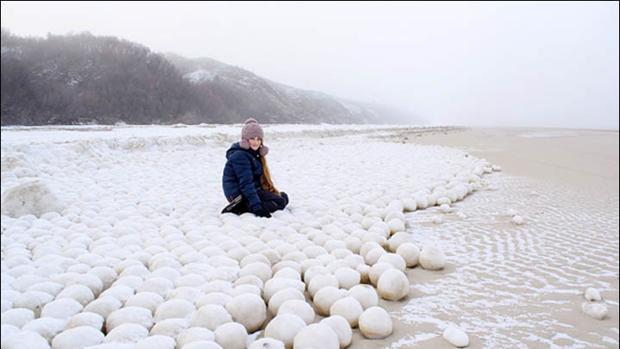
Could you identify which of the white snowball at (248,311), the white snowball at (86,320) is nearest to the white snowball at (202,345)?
the white snowball at (248,311)

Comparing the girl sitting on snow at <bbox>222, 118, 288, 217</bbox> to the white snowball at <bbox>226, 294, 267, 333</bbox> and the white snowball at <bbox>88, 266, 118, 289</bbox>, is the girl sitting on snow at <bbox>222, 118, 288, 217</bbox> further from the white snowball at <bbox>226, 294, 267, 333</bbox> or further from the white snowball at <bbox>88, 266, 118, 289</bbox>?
the white snowball at <bbox>226, 294, 267, 333</bbox>

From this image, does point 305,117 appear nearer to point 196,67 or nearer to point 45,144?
point 196,67

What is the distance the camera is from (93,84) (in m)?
18.2

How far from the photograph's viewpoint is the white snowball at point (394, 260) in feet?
8.85

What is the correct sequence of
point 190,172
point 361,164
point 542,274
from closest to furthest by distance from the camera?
1. point 542,274
2. point 190,172
3. point 361,164

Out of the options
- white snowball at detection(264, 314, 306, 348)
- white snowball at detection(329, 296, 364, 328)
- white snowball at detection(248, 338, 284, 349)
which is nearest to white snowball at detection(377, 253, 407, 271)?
white snowball at detection(329, 296, 364, 328)

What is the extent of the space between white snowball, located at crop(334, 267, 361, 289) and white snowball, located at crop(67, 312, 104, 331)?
1233 mm

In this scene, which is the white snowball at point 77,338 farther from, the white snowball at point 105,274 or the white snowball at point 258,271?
the white snowball at point 258,271

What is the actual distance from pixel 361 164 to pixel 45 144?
5374 millimetres

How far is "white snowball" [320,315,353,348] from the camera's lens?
186cm

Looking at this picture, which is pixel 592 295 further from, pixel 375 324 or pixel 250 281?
pixel 250 281

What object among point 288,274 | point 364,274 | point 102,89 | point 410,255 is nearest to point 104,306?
point 288,274

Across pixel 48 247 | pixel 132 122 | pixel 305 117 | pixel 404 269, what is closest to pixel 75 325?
pixel 48 247

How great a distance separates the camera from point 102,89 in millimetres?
18250
